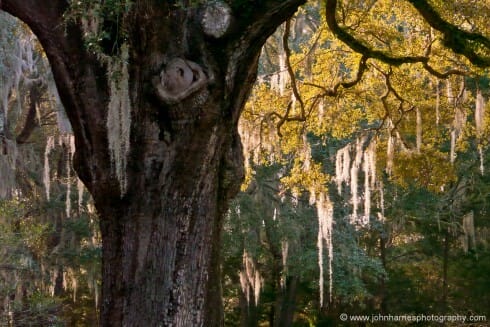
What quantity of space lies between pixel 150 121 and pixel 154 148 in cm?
17

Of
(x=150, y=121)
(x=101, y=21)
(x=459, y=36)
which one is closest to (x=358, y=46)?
(x=459, y=36)

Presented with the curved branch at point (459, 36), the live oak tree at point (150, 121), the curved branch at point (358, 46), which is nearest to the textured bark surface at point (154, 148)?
the live oak tree at point (150, 121)

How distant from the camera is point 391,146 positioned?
7.24m

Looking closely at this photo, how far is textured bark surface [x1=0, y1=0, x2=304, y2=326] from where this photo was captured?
3.61 meters

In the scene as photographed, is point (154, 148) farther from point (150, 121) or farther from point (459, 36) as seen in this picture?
point (459, 36)

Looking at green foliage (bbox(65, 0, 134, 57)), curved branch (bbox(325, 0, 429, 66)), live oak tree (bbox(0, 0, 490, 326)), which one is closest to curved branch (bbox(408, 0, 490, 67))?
curved branch (bbox(325, 0, 429, 66))

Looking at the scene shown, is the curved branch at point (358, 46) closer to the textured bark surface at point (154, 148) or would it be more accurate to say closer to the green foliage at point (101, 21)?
the textured bark surface at point (154, 148)

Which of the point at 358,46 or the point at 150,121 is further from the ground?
the point at 358,46

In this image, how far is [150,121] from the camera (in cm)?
369

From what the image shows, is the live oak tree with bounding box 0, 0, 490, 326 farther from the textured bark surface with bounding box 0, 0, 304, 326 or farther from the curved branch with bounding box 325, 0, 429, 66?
the curved branch with bounding box 325, 0, 429, 66

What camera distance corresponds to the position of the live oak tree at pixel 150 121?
3.59 m

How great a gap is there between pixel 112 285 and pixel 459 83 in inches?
Result: 237

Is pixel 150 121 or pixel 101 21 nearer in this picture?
pixel 101 21

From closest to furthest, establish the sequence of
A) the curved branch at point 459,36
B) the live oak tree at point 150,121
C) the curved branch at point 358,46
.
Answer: the live oak tree at point 150,121 → the curved branch at point 459,36 → the curved branch at point 358,46
